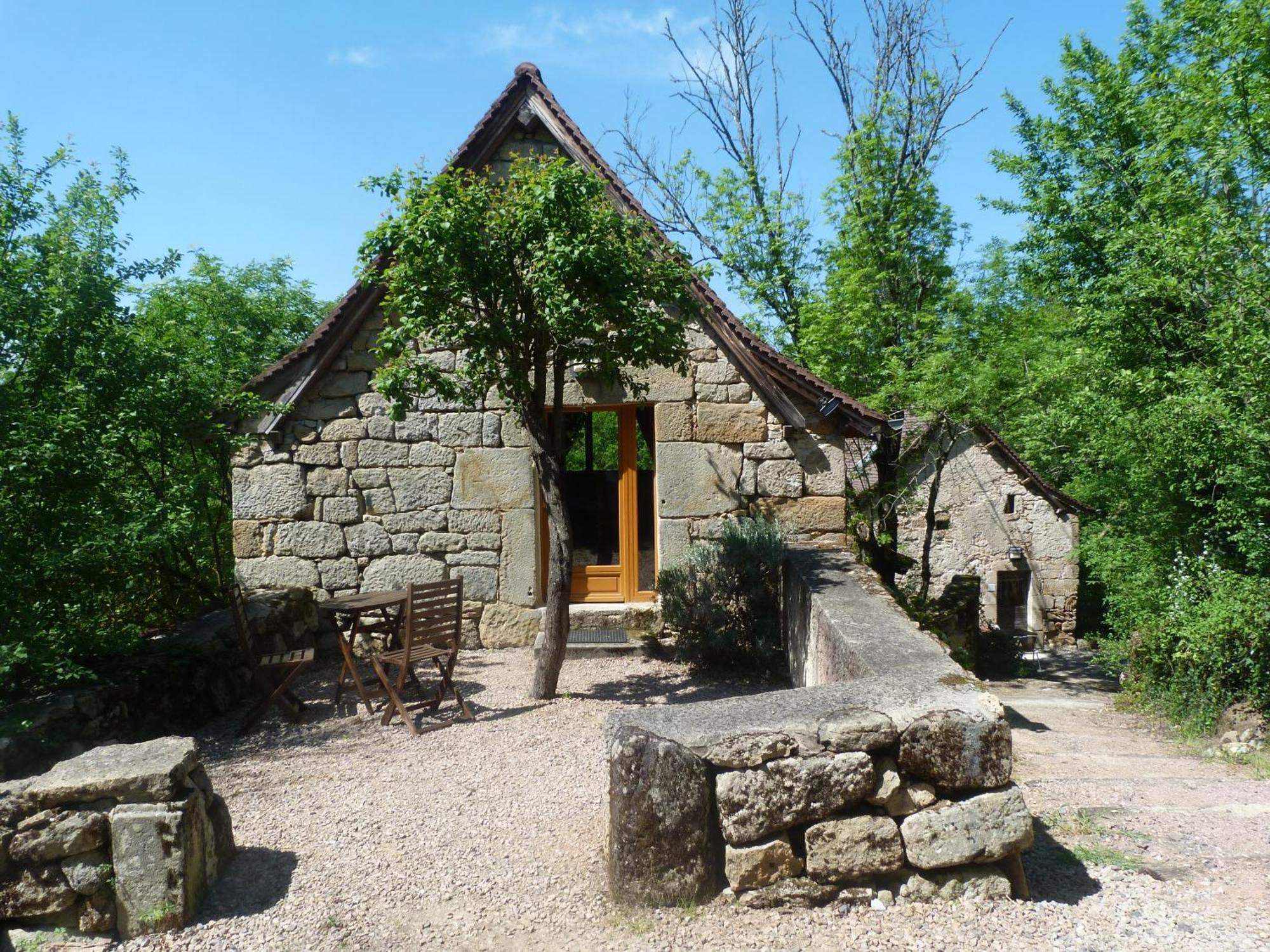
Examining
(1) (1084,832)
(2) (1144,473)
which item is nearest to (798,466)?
(2) (1144,473)

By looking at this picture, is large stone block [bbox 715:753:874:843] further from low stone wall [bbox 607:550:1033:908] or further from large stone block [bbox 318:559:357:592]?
large stone block [bbox 318:559:357:592]

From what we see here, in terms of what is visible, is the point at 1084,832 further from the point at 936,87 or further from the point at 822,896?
the point at 936,87

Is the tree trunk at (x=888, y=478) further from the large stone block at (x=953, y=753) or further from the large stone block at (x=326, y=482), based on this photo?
the large stone block at (x=953, y=753)

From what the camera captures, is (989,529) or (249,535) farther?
(989,529)

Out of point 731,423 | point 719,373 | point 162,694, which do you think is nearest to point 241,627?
point 162,694

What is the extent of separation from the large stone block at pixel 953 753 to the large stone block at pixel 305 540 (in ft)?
19.8

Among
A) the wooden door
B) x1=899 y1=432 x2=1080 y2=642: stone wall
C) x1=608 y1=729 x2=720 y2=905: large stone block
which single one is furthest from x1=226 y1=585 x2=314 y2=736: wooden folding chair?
the wooden door

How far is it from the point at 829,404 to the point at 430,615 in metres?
3.87

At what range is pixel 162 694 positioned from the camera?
5.52 m

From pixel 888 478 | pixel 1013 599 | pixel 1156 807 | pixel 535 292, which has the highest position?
pixel 535 292

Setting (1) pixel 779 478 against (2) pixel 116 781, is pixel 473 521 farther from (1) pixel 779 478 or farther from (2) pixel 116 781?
(2) pixel 116 781

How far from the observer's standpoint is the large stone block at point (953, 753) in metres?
3.10

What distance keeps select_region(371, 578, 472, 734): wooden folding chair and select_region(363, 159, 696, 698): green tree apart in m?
0.65

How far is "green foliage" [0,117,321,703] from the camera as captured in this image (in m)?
4.63
